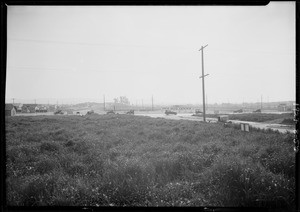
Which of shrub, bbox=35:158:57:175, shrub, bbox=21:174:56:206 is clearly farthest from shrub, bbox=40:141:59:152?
shrub, bbox=21:174:56:206

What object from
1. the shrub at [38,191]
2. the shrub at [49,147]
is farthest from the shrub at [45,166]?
the shrub at [49,147]

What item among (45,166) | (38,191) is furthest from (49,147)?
(38,191)

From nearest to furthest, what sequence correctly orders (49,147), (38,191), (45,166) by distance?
(38,191), (45,166), (49,147)

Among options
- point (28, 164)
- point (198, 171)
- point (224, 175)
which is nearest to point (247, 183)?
point (224, 175)

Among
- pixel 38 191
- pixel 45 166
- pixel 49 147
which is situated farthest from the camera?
pixel 49 147

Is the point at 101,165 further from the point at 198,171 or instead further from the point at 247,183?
the point at 247,183

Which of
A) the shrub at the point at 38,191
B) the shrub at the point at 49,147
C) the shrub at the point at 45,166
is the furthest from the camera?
the shrub at the point at 49,147

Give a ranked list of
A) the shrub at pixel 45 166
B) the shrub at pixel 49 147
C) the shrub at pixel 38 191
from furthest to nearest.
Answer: the shrub at pixel 49 147, the shrub at pixel 45 166, the shrub at pixel 38 191

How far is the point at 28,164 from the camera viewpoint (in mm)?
6836

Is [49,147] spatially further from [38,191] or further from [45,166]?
[38,191]

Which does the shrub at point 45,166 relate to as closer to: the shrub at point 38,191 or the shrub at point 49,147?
the shrub at point 38,191

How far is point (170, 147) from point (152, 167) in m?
3.12
